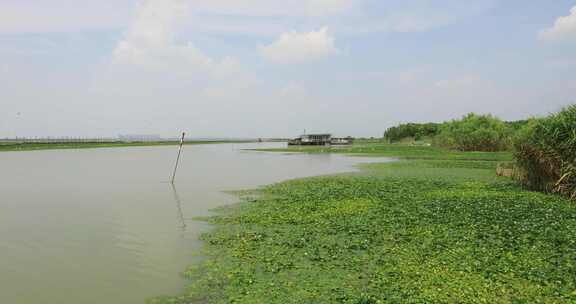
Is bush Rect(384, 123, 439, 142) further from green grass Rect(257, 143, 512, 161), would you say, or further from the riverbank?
the riverbank

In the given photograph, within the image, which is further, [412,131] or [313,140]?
[412,131]

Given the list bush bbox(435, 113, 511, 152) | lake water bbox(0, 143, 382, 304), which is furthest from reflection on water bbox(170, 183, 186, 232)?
bush bbox(435, 113, 511, 152)

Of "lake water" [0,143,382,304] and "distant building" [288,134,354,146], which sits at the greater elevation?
"distant building" [288,134,354,146]

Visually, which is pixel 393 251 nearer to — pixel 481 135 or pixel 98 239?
pixel 98 239

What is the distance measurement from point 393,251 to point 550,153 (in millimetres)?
14305

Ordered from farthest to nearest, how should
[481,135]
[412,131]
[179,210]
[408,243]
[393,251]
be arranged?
[412,131] < [481,135] < [179,210] < [408,243] < [393,251]

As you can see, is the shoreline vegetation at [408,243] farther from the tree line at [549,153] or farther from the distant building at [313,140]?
the distant building at [313,140]

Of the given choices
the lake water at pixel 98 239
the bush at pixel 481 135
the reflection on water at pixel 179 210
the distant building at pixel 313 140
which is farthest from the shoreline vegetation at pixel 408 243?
the distant building at pixel 313 140

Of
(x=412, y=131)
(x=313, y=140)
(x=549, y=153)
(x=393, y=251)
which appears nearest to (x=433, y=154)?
(x=549, y=153)

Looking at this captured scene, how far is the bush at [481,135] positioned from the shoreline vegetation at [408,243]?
138ft

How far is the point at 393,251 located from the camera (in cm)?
1066

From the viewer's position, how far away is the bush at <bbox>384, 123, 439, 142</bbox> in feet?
386

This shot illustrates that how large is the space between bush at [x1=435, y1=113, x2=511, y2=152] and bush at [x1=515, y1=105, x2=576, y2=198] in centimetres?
3939

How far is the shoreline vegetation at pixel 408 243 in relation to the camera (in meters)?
8.02
